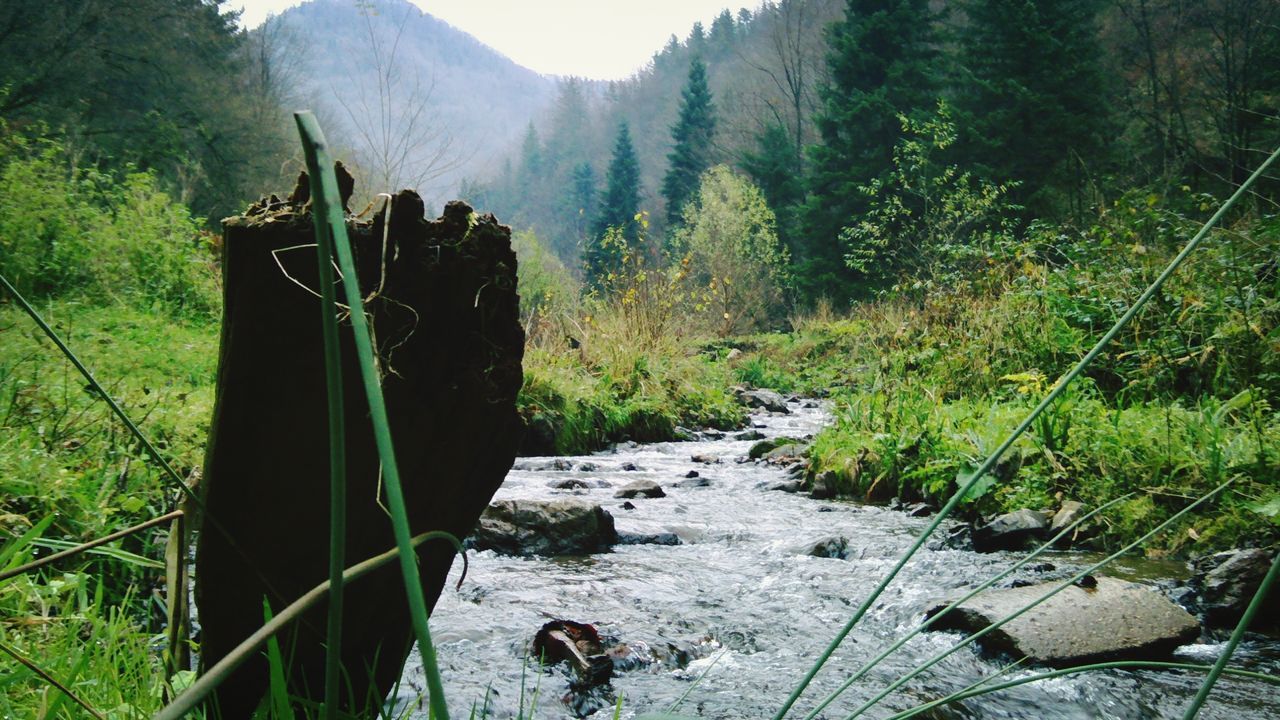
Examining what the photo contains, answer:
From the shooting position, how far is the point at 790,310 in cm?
2258

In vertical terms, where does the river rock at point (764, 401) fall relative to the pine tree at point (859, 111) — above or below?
below

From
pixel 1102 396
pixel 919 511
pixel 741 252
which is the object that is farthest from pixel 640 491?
pixel 741 252

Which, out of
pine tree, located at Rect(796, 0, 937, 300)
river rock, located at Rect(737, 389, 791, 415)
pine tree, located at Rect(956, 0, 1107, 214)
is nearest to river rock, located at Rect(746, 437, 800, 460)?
river rock, located at Rect(737, 389, 791, 415)

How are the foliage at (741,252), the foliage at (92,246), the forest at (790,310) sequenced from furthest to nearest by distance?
the foliage at (741,252), the foliage at (92,246), the forest at (790,310)

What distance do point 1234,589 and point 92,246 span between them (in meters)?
9.63

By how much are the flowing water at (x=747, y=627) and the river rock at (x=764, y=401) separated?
5632mm

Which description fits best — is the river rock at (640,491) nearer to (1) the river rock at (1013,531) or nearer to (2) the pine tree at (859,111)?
(1) the river rock at (1013,531)

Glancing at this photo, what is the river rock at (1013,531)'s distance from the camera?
141 inches

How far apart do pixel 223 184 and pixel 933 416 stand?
15085 millimetres

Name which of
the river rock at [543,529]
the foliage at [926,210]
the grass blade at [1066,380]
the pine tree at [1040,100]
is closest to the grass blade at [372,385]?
the grass blade at [1066,380]

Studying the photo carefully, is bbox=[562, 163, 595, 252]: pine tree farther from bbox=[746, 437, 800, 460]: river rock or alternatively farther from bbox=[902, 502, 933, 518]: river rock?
bbox=[902, 502, 933, 518]: river rock

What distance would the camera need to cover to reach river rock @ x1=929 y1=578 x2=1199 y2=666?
2338 millimetres

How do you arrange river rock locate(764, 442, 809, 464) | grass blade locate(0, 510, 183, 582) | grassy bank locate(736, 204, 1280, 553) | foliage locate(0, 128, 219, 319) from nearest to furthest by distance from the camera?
grass blade locate(0, 510, 183, 582)
grassy bank locate(736, 204, 1280, 553)
river rock locate(764, 442, 809, 464)
foliage locate(0, 128, 219, 319)

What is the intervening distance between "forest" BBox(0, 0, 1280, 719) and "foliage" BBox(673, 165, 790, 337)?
13 cm
